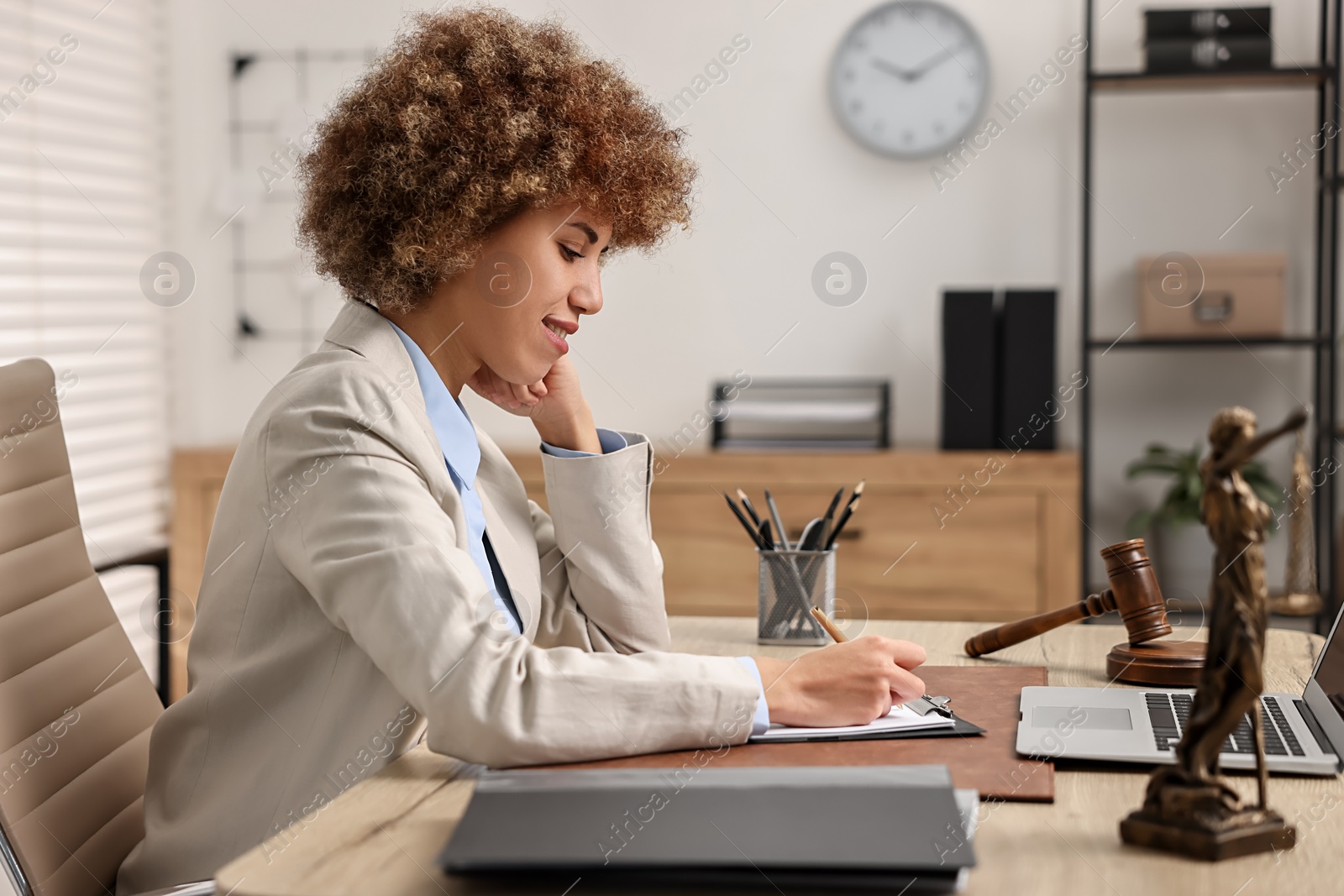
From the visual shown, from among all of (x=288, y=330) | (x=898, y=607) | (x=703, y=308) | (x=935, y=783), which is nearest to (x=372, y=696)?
(x=935, y=783)

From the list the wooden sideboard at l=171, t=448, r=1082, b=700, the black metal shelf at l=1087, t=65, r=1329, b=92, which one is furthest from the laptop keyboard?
the black metal shelf at l=1087, t=65, r=1329, b=92

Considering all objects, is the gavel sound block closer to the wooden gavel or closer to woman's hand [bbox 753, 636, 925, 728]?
the wooden gavel

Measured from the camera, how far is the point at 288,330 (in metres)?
3.33

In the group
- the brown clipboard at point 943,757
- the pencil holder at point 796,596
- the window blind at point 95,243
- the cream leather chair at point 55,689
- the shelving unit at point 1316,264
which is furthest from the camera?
the shelving unit at point 1316,264

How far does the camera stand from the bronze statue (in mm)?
684

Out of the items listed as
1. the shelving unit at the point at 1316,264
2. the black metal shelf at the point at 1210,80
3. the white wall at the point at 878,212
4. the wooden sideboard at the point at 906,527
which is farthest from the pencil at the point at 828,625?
the black metal shelf at the point at 1210,80

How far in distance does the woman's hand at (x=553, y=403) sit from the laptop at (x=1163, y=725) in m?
0.61

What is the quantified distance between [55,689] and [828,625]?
730 millimetres

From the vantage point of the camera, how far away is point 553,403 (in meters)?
1.45

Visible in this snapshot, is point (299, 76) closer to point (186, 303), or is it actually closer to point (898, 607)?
point (186, 303)

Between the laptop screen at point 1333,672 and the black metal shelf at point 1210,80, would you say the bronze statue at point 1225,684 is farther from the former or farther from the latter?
the black metal shelf at point 1210,80

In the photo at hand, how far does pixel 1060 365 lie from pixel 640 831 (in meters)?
2.61

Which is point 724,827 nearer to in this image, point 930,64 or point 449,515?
point 449,515

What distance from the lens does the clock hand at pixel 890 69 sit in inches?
122
